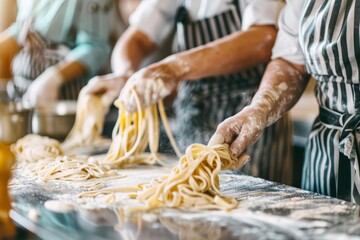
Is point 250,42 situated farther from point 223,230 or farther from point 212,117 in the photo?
point 223,230

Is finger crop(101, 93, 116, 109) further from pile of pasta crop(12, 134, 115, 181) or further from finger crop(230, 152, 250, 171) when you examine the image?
finger crop(230, 152, 250, 171)

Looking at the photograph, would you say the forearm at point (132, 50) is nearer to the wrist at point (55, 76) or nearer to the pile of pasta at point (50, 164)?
the wrist at point (55, 76)

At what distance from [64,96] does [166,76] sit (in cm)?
174

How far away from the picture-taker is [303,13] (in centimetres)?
213

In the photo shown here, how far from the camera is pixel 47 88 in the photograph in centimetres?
370

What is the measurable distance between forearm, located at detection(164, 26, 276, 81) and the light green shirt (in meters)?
1.62

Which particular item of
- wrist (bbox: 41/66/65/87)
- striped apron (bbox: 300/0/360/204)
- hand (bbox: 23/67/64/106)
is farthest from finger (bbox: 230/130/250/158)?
wrist (bbox: 41/66/65/87)

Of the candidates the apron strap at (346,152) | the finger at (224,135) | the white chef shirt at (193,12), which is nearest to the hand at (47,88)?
the white chef shirt at (193,12)

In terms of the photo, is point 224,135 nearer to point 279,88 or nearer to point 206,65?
point 279,88

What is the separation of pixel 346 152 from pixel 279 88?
385 mm

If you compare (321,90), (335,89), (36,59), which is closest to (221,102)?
(321,90)

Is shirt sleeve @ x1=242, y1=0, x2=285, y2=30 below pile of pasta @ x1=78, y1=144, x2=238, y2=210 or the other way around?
the other way around

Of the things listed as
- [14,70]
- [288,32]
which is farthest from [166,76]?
[14,70]

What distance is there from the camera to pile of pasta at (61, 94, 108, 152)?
2869 mm
